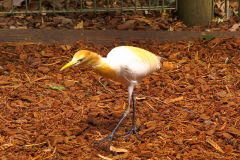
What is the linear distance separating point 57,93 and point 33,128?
0.84 meters

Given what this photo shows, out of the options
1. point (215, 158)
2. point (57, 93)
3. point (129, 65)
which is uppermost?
point (129, 65)

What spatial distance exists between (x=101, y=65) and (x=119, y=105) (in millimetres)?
1210

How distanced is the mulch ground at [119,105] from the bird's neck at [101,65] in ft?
2.40

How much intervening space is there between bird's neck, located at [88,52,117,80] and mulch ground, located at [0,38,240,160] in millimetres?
732

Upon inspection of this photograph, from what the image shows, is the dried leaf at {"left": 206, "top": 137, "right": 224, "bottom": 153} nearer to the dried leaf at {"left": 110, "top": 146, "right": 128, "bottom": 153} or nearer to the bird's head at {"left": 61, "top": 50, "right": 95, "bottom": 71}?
the dried leaf at {"left": 110, "top": 146, "right": 128, "bottom": 153}

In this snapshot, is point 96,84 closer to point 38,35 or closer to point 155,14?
point 38,35

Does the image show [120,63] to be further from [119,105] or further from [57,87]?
[57,87]

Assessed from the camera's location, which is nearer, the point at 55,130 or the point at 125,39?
the point at 55,130

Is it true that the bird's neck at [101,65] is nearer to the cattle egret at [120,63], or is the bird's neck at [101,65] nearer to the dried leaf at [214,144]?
the cattle egret at [120,63]

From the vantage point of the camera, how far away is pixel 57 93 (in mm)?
4797

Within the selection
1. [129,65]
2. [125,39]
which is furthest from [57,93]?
[125,39]

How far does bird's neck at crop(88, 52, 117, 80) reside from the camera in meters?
3.50

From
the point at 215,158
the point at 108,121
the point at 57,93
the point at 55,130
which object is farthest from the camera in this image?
the point at 57,93

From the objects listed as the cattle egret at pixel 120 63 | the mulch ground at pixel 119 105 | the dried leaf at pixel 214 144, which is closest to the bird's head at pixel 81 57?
the cattle egret at pixel 120 63
